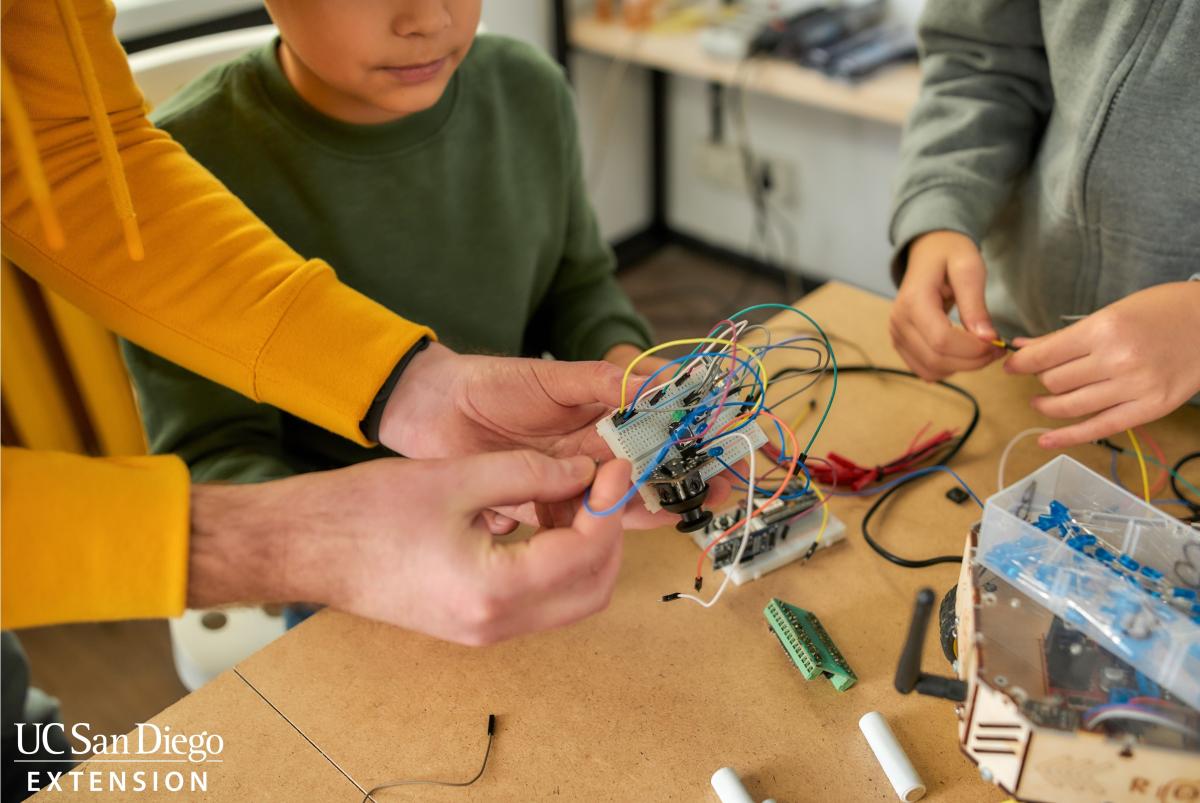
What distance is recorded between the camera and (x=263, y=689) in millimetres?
844

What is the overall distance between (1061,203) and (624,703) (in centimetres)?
78

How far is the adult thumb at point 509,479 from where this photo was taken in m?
0.72

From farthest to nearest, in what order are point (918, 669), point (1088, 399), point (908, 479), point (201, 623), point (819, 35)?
point (819, 35) → point (201, 623) → point (908, 479) → point (1088, 399) → point (918, 669)

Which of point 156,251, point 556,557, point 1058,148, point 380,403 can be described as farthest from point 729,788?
point 1058,148

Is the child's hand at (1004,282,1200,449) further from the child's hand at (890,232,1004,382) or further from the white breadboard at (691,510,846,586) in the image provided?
the white breadboard at (691,510,846,586)

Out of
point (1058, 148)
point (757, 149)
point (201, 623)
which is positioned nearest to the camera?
point (1058, 148)

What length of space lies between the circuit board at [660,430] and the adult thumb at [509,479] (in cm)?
9

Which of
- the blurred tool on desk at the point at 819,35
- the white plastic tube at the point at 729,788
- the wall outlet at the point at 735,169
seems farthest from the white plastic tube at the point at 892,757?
the wall outlet at the point at 735,169

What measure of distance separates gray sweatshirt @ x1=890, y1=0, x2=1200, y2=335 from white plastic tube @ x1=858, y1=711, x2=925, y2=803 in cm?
59

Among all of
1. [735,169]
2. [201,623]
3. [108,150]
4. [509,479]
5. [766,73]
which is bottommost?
[735,169]

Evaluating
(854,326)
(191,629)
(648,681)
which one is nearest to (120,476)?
(648,681)

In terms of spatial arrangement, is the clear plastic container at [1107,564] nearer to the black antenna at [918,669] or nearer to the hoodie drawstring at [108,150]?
the black antenna at [918,669]

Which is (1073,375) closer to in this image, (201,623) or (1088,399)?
(1088,399)

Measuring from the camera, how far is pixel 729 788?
0.74m
